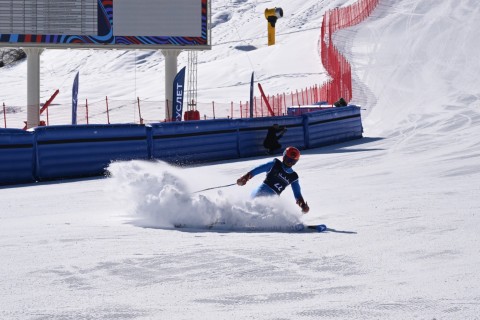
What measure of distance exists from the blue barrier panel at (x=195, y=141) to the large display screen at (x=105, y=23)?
14.4m

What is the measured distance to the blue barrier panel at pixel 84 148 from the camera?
19391 mm

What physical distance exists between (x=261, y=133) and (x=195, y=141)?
10.4ft

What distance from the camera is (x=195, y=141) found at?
23000 millimetres

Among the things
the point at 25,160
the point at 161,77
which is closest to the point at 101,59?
the point at 161,77

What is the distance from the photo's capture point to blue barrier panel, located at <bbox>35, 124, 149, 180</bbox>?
19.4m

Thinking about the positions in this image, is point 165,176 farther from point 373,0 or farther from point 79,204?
point 373,0

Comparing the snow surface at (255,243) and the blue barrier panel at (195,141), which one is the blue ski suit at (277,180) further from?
the blue barrier panel at (195,141)

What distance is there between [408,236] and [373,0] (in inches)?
2264

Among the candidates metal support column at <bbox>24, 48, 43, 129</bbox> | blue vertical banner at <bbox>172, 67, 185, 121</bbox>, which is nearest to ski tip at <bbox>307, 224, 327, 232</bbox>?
blue vertical banner at <bbox>172, 67, 185, 121</bbox>

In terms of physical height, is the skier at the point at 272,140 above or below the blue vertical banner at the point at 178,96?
below

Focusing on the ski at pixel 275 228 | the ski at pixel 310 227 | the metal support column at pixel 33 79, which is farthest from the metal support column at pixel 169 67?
the ski at pixel 310 227

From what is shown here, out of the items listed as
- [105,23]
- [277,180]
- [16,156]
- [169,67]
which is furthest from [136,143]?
[169,67]

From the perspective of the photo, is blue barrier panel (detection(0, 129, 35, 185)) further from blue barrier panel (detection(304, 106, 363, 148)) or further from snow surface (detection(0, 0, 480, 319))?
blue barrier panel (detection(304, 106, 363, 148))

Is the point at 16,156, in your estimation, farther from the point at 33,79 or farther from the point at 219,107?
the point at 219,107
